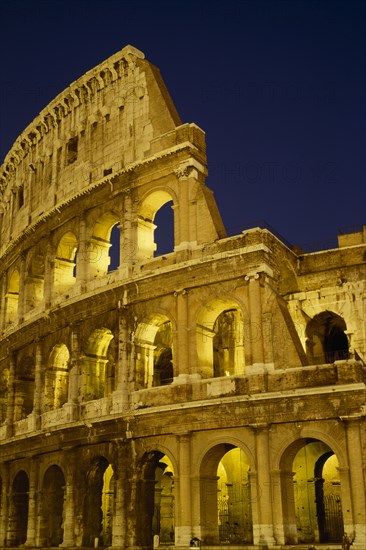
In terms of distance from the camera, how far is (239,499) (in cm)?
1991

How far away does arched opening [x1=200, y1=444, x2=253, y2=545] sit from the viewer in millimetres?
17703

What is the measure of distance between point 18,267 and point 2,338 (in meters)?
2.67

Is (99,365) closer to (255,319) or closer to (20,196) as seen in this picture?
(255,319)

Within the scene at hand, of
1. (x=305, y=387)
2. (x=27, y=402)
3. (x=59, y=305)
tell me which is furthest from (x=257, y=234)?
(x=27, y=402)

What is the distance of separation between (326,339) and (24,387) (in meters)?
10.4

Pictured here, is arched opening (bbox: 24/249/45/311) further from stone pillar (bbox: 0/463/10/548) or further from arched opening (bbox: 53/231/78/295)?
stone pillar (bbox: 0/463/10/548)

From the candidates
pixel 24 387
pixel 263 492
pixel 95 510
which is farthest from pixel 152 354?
pixel 24 387

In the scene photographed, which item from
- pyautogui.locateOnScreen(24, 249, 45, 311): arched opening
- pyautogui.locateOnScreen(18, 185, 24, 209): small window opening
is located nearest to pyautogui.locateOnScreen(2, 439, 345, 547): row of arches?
pyautogui.locateOnScreen(24, 249, 45, 311): arched opening

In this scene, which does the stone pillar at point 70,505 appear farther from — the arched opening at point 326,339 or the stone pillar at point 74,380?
the arched opening at point 326,339

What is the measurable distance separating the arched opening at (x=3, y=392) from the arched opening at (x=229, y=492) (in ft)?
29.3

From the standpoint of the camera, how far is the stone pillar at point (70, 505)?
19719mm

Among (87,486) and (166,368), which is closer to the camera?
(87,486)

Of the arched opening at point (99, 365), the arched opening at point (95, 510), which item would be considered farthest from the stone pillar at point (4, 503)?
the arched opening at point (99, 365)

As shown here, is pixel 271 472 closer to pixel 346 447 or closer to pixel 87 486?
pixel 346 447
